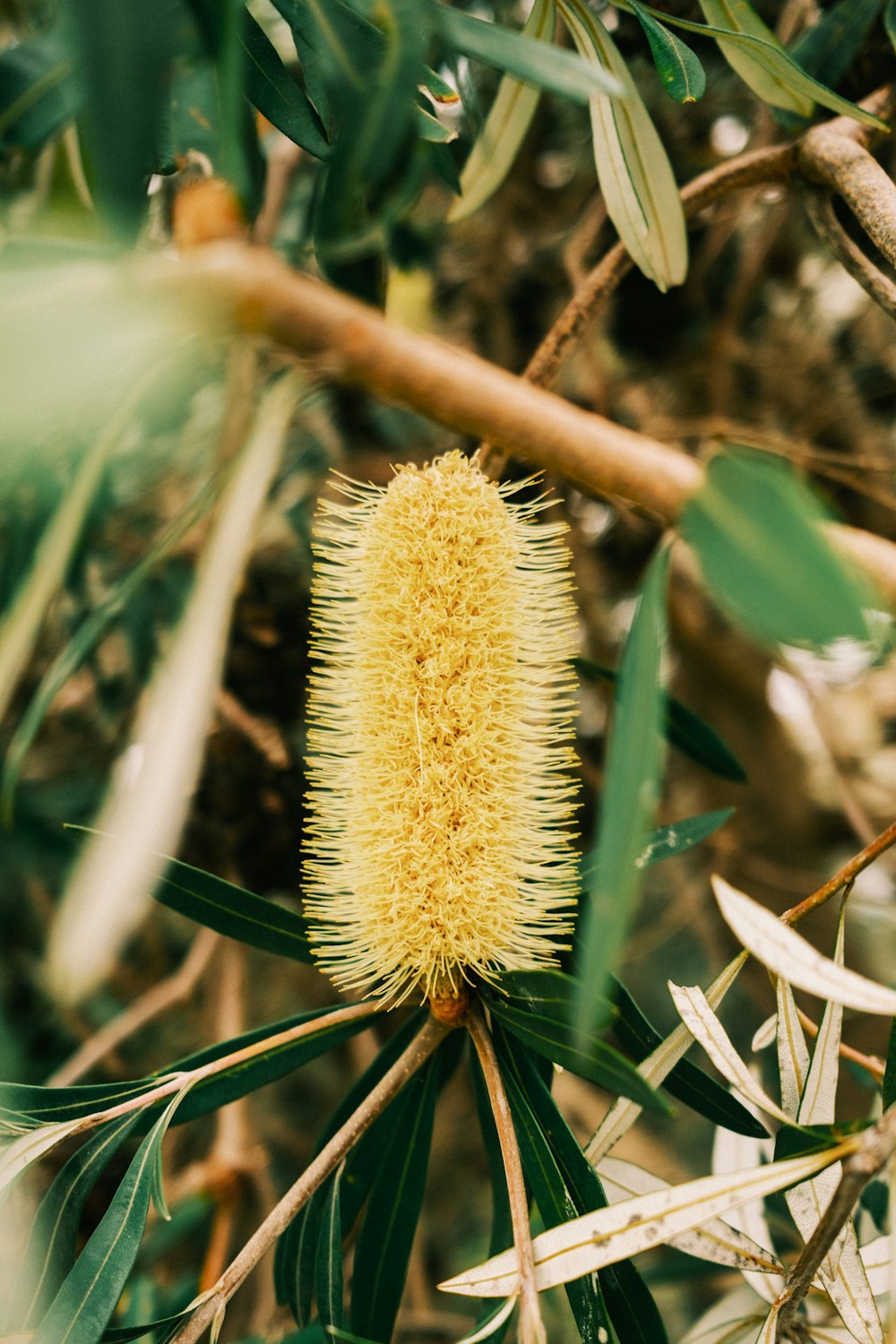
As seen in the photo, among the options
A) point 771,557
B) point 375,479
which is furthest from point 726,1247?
point 375,479

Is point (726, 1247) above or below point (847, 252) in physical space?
Result: below

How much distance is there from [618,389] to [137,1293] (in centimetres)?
151

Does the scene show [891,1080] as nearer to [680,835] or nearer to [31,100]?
[680,835]

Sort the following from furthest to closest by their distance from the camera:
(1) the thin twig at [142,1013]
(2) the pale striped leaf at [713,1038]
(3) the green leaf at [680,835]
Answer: (1) the thin twig at [142,1013], (3) the green leaf at [680,835], (2) the pale striped leaf at [713,1038]

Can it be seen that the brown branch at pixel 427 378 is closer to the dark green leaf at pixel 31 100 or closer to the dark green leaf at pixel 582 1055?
Result: the dark green leaf at pixel 582 1055

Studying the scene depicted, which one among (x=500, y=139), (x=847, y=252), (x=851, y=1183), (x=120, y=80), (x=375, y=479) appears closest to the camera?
(x=120, y=80)

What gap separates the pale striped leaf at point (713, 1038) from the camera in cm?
51

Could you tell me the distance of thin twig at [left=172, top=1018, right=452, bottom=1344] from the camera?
0.54 m

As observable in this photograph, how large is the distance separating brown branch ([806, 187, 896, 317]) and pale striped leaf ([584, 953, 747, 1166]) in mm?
470

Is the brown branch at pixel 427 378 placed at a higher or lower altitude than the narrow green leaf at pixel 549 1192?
higher

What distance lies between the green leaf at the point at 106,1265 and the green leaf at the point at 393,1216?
0.18m

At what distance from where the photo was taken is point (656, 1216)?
0.45 meters

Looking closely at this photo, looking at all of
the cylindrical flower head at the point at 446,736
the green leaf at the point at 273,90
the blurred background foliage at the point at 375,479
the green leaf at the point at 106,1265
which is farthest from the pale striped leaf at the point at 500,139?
the green leaf at the point at 106,1265

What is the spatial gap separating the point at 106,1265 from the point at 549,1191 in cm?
28
